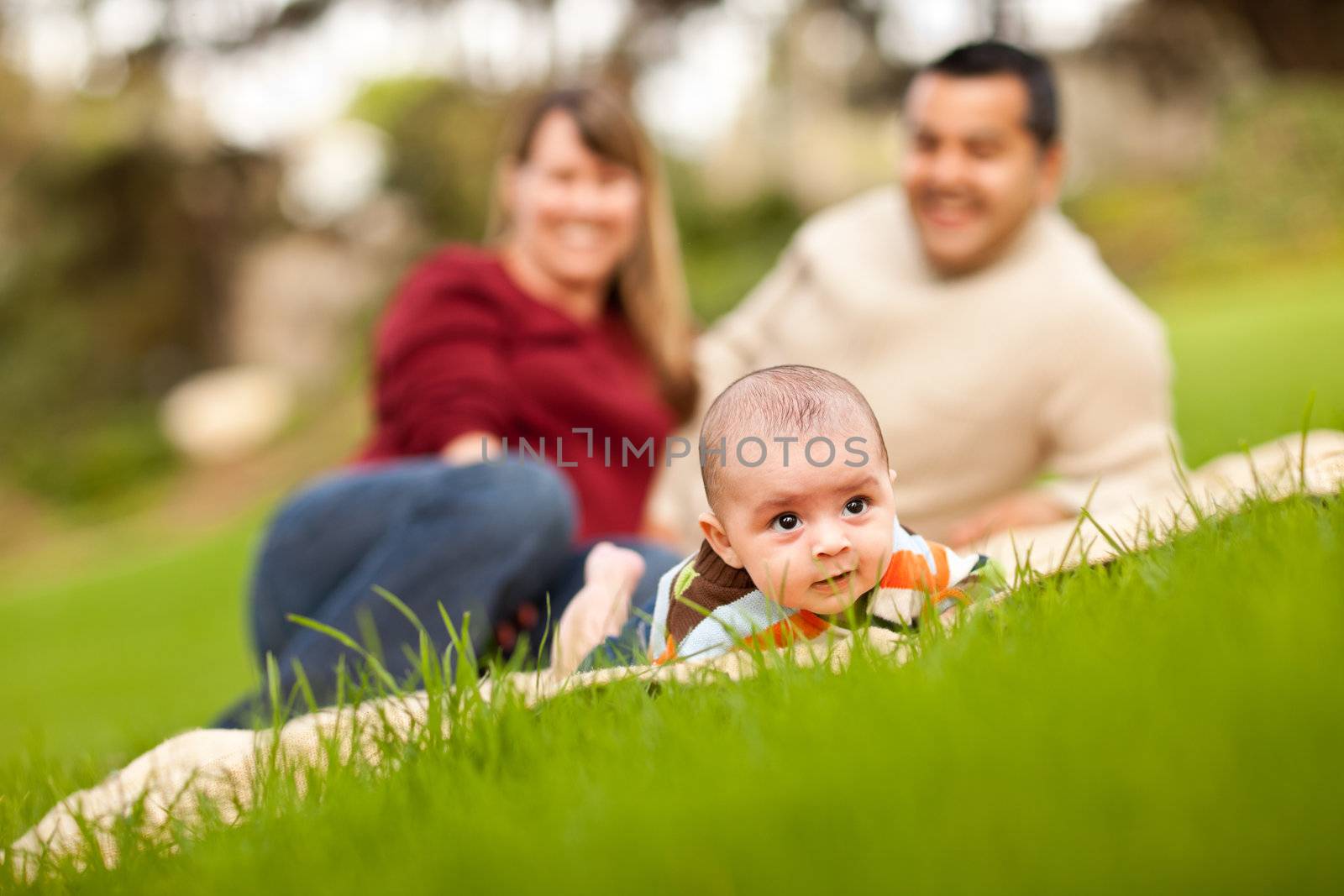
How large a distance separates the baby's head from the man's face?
132 centimetres

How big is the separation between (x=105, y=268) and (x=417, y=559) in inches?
666

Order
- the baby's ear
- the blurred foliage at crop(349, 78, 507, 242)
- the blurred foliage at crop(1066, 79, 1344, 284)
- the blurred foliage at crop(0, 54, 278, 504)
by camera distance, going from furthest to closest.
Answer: the blurred foliage at crop(349, 78, 507, 242) < the blurred foliage at crop(0, 54, 278, 504) < the blurred foliage at crop(1066, 79, 1344, 284) < the baby's ear

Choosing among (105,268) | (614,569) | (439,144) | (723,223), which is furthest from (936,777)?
(105,268)

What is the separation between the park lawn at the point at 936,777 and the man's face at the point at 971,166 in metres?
1.27

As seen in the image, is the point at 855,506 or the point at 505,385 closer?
the point at 855,506

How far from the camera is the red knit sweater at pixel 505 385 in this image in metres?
2.70

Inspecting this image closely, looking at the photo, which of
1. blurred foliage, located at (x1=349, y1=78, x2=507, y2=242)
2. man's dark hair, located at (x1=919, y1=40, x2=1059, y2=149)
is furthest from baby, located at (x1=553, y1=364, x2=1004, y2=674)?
blurred foliage, located at (x1=349, y1=78, x2=507, y2=242)

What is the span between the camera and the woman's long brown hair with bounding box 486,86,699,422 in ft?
9.72

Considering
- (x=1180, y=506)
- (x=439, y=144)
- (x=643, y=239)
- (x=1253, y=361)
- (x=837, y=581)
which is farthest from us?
(x=439, y=144)

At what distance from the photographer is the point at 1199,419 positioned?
5.45 meters

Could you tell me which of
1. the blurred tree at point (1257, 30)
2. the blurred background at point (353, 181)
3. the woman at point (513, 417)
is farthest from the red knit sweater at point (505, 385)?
the blurred tree at point (1257, 30)

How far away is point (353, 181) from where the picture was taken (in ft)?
52.9

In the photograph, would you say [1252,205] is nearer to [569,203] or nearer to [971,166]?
[971,166]

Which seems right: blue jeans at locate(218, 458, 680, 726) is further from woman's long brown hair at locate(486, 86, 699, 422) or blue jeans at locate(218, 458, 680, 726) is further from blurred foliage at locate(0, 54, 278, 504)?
blurred foliage at locate(0, 54, 278, 504)
